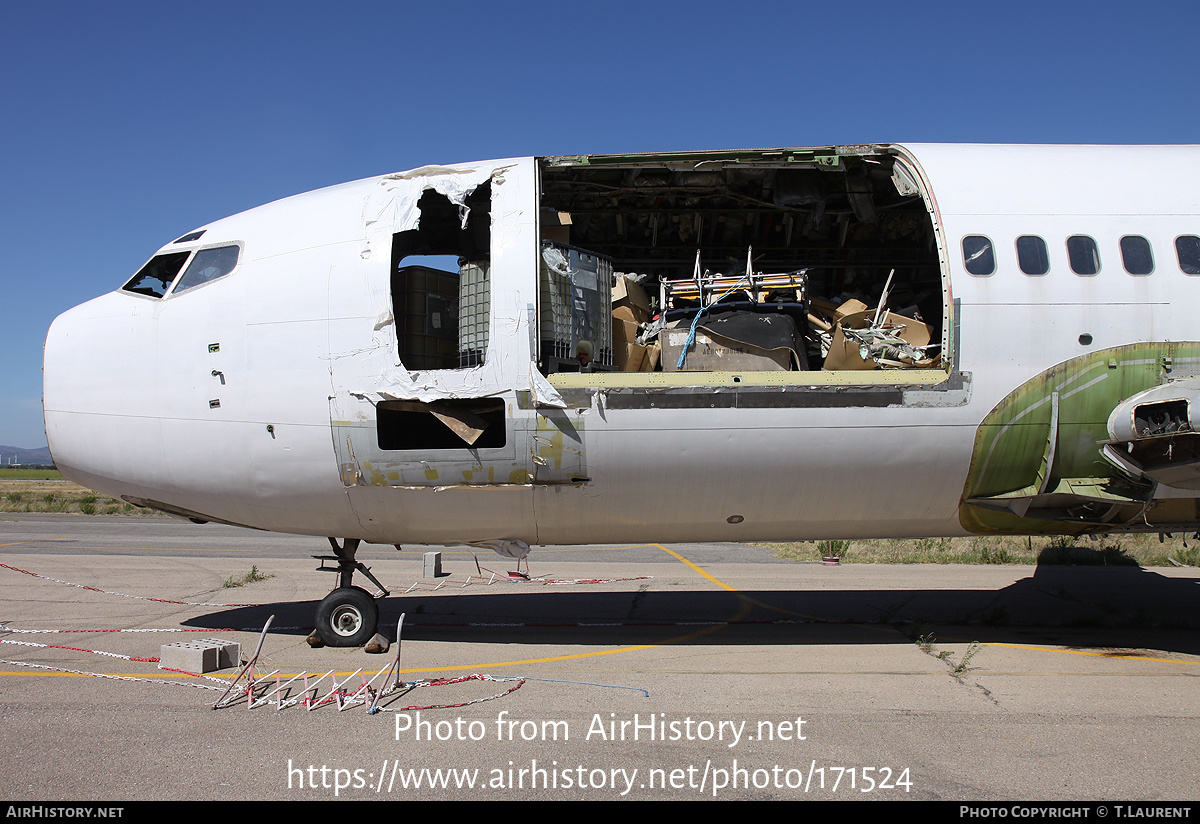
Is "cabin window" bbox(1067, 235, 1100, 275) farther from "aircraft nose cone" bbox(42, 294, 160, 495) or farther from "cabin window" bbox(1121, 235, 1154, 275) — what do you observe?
"aircraft nose cone" bbox(42, 294, 160, 495)

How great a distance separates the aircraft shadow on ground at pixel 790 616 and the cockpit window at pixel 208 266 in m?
4.32

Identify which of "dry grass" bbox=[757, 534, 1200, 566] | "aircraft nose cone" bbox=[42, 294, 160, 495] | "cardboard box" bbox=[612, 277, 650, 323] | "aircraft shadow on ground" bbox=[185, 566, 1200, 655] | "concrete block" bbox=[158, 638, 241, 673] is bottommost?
"dry grass" bbox=[757, 534, 1200, 566]

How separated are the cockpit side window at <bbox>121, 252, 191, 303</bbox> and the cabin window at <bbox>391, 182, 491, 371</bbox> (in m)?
2.42

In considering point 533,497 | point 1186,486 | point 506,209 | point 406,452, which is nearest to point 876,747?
point 533,497

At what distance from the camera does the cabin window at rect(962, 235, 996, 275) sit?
7.12m

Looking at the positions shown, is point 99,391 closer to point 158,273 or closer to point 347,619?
point 158,273

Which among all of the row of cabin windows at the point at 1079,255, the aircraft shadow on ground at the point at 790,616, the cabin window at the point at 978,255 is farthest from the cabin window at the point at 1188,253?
the aircraft shadow on ground at the point at 790,616

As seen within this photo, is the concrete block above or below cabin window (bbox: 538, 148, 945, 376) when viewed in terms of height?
below

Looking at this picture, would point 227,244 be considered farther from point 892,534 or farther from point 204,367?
point 892,534

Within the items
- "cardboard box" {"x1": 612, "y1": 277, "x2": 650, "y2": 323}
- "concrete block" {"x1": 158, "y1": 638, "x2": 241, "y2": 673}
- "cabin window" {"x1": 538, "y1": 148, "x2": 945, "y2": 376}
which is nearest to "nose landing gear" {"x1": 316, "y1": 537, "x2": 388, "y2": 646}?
"concrete block" {"x1": 158, "y1": 638, "x2": 241, "y2": 673}

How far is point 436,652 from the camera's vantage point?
7.92 m

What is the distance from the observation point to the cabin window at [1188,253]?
7.16 m

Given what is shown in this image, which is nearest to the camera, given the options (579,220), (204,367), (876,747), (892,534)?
(876,747)

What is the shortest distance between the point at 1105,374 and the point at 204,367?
348 inches
